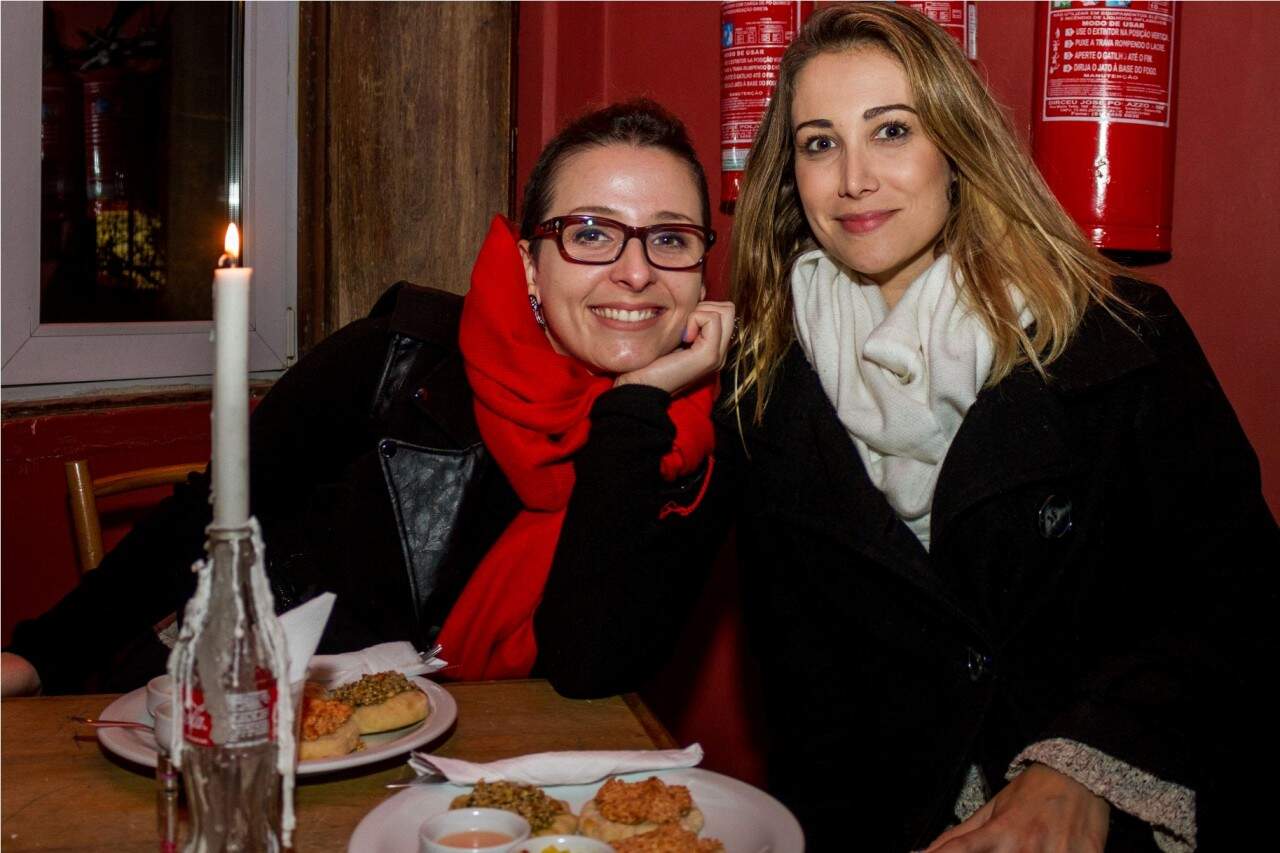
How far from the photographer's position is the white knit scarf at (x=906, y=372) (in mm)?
1712

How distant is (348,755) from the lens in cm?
120

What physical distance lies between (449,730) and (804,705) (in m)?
0.70

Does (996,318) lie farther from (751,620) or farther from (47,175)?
(47,175)

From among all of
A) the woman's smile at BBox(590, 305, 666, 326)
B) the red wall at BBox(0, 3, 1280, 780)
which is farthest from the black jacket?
the red wall at BBox(0, 3, 1280, 780)

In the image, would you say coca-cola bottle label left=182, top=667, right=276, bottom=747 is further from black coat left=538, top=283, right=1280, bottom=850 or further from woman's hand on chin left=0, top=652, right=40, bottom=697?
woman's hand on chin left=0, top=652, right=40, bottom=697

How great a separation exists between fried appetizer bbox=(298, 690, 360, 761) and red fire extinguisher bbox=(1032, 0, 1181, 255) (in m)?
1.46

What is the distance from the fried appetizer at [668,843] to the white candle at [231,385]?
502 millimetres

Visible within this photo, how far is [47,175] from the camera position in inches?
101

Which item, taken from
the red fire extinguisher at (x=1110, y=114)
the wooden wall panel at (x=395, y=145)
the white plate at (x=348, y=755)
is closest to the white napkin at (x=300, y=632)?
the white plate at (x=348, y=755)

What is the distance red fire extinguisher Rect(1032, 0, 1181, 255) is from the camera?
6.34ft

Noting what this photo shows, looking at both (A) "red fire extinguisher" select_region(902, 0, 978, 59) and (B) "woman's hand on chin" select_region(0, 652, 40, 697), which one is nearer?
(B) "woman's hand on chin" select_region(0, 652, 40, 697)

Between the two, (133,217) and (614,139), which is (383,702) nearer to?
(614,139)

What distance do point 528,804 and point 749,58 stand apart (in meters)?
1.75

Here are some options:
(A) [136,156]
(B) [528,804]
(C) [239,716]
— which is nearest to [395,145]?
(A) [136,156]
